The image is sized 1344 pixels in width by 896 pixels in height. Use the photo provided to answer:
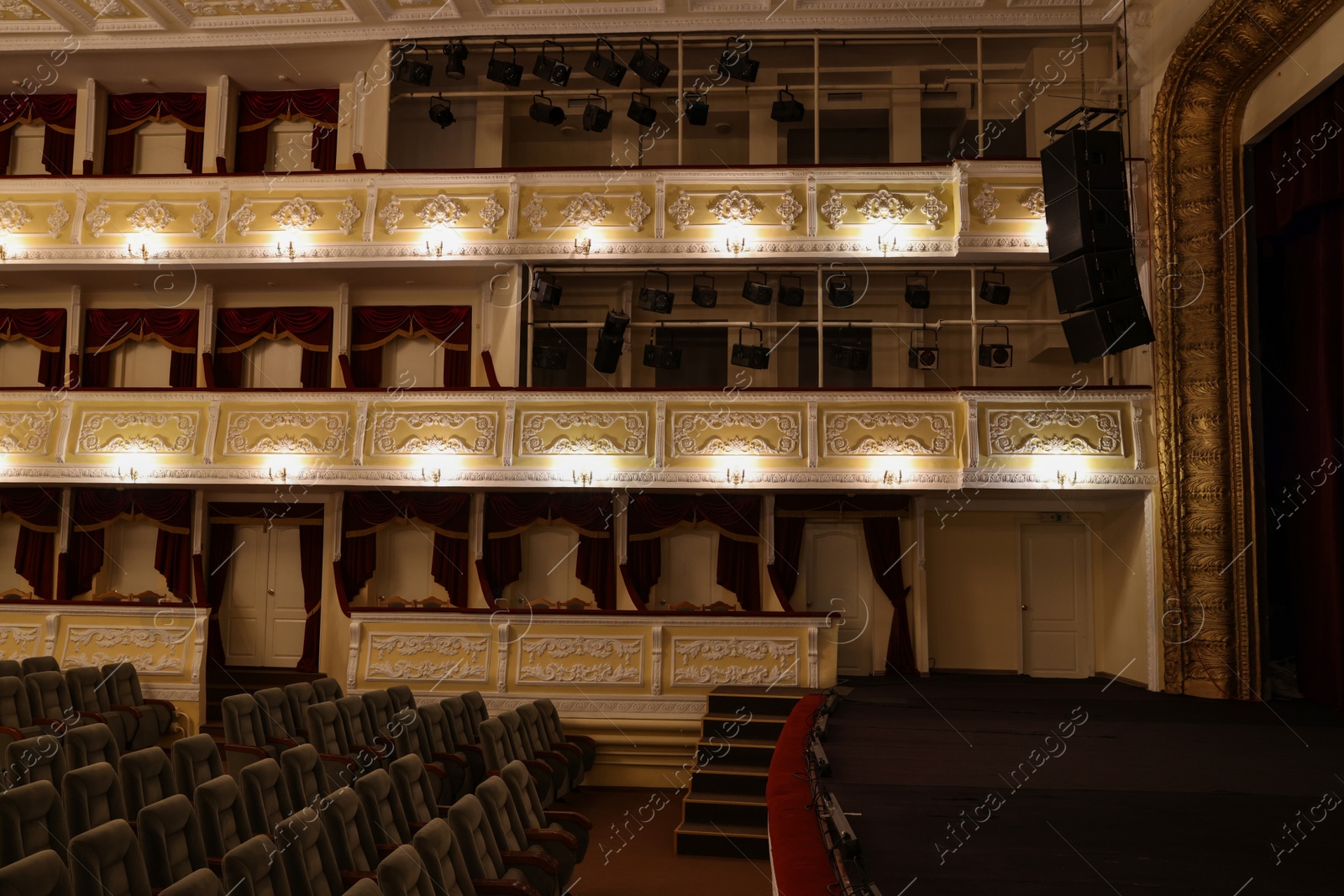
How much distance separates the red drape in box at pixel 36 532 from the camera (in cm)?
1002

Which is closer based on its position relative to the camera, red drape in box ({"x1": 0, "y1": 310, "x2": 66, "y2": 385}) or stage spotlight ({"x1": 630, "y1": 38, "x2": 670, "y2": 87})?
stage spotlight ({"x1": 630, "y1": 38, "x2": 670, "y2": 87})

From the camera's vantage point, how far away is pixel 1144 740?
5.90 meters

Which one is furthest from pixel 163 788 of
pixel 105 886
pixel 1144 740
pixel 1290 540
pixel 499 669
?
pixel 1290 540

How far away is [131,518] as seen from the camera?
10.1 m

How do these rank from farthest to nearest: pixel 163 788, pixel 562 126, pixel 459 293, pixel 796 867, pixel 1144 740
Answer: pixel 562 126 → pixel 459 293 → pixel 1144 740 → pixel 163 788 → pixel 796 867

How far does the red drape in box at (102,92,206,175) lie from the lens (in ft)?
35.2

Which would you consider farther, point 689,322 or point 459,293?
point 459,293

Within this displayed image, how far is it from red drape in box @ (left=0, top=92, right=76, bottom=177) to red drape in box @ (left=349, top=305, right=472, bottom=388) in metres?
3.61

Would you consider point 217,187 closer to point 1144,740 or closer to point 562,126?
point 562,126

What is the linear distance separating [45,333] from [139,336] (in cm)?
102

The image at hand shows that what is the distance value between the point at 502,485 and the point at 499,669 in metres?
1.61

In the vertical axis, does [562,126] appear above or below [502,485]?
above

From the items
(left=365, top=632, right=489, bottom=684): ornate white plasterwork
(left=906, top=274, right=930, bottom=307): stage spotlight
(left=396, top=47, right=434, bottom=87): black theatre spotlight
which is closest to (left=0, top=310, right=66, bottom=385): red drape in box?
(left=396, top=47, right=434, bottom=87): black theatre spotlight

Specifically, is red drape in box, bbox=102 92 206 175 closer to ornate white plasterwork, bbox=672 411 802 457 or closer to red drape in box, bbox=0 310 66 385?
red drape in box, bbox=0 310 66 385
